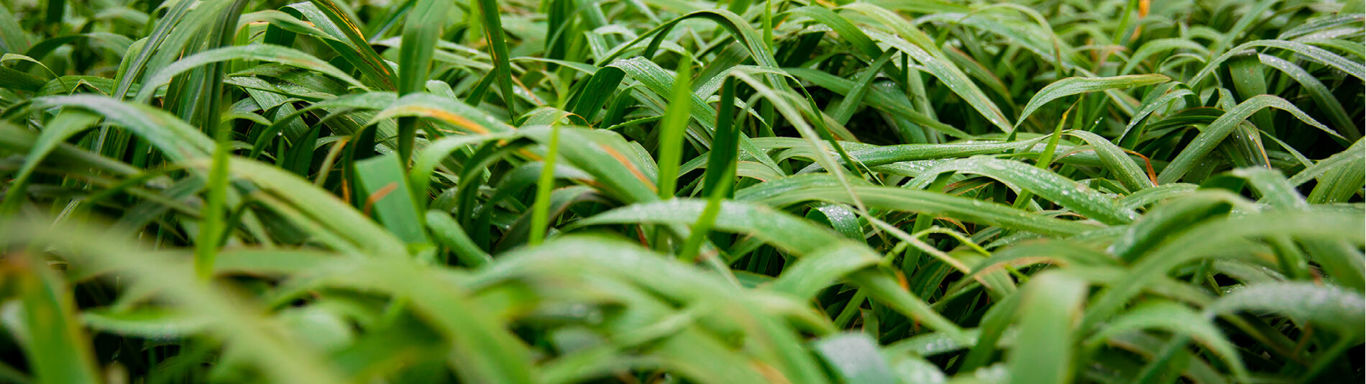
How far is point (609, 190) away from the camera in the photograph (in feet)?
1.95

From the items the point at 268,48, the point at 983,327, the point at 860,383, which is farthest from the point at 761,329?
the point at 268,48

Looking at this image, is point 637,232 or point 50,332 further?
point 637,232

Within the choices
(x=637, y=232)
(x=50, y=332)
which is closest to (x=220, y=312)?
(x=50, y=332)

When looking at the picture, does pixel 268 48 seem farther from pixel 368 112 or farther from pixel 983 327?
pixel 983 327

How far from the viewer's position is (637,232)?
0.62 m

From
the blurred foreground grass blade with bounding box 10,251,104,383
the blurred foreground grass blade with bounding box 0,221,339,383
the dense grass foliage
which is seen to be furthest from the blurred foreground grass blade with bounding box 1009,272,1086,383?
the blurred foreground grass blade with bounding box 10,251,104,383

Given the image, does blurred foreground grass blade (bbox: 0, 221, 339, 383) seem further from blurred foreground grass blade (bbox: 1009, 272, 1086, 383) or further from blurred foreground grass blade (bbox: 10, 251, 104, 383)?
blurred foreground grass blade (bbox: 1009, 272, 1086, 383)

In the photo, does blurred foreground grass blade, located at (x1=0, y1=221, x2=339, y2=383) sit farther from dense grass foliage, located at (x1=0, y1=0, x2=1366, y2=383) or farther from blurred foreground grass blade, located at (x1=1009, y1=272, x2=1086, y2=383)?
blurred foreground grass blade, located at (x1=1009, y1=272, x2=1086, y2=383)

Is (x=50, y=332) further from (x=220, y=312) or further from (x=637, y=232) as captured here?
(x=637, y=232)

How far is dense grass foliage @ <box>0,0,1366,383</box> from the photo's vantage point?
404mm

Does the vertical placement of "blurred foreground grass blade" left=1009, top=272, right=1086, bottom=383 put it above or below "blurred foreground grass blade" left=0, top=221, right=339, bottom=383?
below

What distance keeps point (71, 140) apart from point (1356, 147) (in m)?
1.17

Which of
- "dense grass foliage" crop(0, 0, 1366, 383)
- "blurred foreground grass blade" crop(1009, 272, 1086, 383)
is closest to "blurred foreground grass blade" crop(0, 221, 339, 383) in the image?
"dense grass foliage" crop(0, 0, 1366, 383)

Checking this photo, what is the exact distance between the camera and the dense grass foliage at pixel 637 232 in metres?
0.40
